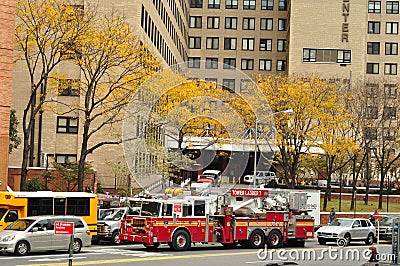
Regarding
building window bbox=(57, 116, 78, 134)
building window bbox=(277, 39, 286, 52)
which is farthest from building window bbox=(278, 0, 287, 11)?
building window bbox=(57, 116, 78, 134)

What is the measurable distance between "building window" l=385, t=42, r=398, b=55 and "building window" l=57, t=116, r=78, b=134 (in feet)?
180

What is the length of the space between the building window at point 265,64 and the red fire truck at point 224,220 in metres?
71.9

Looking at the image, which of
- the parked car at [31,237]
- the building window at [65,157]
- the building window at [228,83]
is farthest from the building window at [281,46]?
the parked car at [31,237]

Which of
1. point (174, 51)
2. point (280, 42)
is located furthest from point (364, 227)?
point (280, 42)

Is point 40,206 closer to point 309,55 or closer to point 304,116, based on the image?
point 304,116

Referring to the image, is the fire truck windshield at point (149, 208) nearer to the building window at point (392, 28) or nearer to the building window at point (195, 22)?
the building window at point (392, 28)

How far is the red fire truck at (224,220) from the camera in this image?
3056 centimetres

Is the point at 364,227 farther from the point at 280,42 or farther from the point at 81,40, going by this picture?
the point at 280,42

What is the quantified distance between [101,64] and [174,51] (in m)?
41.0

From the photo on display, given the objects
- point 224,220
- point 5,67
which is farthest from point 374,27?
point 224,220

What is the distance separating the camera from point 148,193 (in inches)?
1265

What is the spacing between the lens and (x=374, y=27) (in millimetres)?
99875

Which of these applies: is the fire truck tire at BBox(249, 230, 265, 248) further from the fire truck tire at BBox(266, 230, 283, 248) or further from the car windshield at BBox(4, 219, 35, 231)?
the car windshield at BBox(4, 219, 35, 231)

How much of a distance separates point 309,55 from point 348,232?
5570 centimetres
